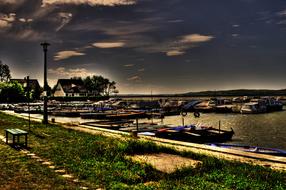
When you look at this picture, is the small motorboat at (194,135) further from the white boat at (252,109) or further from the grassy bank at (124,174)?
the white boat at (252,109)

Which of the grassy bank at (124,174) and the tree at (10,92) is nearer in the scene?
the grassy bank at (124,174)

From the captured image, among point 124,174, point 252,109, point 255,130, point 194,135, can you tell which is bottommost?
point 255,130

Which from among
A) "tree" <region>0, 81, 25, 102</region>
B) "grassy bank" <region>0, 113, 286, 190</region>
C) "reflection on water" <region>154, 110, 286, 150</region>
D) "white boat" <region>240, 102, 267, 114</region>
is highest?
"tree" <region>0, 81, 25, 102</region>

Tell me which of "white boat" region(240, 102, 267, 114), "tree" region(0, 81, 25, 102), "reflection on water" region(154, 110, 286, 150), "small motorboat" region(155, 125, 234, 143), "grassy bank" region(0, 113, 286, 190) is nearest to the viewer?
"grassy bank" region(0, 113, 286, 190)

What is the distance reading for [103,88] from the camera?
191 metres

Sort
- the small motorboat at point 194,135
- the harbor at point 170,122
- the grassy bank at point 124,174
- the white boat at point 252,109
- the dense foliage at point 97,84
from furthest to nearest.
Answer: the dense foliage at point 97,84
the white boat at point 252,109
the harbor at point 170,122
the small motorboat at point 194,135
the grassy bank at point 124,174

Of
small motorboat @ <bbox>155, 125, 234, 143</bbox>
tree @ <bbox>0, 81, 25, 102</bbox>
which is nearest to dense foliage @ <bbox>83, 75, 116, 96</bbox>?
tree @ <bbox>0, 81, 25, 102</bbox>

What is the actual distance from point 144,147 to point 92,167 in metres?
3.24

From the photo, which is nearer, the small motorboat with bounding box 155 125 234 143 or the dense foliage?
the small motorboat with bounding box 155 125 234 143

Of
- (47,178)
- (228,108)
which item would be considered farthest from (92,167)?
(228,108)

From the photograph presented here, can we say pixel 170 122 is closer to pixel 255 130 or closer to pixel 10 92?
pixel 255 130

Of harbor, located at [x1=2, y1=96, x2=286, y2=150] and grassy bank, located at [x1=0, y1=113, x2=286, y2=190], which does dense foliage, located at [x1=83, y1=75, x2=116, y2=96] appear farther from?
grassy bank, located at [x1=0, y1=113, x2=286, y2=190]

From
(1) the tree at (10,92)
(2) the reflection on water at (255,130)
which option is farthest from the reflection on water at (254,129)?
(1) the tree at (10,92)

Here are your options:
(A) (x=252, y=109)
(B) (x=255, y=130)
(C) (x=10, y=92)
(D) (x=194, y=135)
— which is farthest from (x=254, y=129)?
(C) (x=10, y=92)
